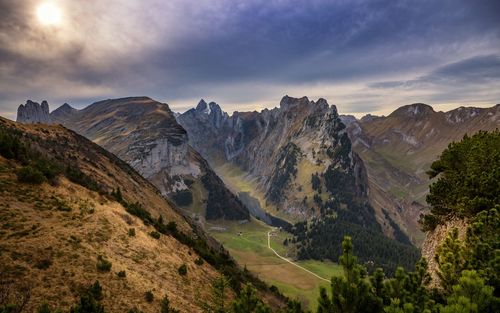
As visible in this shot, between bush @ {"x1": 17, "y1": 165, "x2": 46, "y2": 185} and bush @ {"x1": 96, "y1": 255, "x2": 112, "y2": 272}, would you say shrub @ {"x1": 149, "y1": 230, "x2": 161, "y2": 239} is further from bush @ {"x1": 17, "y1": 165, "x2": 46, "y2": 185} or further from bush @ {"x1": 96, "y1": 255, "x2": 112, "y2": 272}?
bush @ {"x1": 17, "y1": 165, "x2": 46, "y2": 185}

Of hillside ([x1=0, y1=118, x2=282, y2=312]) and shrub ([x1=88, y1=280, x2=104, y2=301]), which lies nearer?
hillside ([x1=0, y1=118, x2=282, y2=312])

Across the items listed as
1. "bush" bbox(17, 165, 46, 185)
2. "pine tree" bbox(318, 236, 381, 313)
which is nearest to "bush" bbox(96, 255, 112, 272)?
"bush" bbox(17, 165, 46, 185)

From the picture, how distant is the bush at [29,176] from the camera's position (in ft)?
139

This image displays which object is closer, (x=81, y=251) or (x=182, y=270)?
(x=81, y=251)

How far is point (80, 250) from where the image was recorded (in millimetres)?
Result: 34188

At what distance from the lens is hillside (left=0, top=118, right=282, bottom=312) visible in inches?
1096

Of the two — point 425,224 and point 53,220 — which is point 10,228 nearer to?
point 53,220

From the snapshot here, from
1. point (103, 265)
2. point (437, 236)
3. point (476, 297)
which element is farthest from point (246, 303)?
point (437, 236)

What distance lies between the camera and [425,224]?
41.0 m

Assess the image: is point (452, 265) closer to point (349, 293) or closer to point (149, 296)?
point (349, 293)

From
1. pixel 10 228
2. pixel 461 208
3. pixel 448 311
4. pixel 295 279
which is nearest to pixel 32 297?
pixel 10 228

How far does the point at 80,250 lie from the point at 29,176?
50.5ft

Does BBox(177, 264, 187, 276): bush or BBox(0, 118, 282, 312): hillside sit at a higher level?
BBox(0, 118, 282, 312): hillside

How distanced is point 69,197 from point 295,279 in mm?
166799
